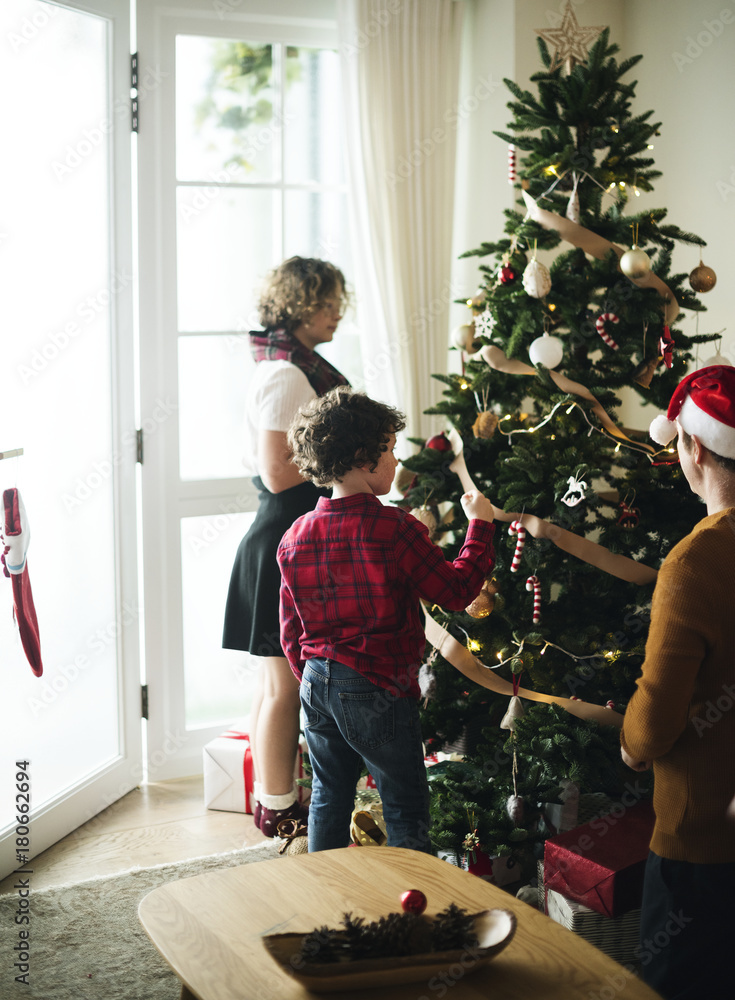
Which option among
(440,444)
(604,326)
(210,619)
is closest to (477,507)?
(440,444)

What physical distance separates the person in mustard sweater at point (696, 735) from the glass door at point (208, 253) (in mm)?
1851

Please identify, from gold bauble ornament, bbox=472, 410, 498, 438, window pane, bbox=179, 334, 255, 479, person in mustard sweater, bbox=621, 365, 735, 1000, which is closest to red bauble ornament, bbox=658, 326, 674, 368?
gold bauble ornament, bbox=472, 410, 498, 438

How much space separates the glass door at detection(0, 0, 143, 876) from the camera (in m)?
2.36

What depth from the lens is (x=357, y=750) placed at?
1779 millimetres

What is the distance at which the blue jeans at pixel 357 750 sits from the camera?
5.72 ft

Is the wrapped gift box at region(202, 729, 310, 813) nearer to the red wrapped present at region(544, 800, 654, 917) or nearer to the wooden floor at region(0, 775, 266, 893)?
the wooden floor at region(0, 775, 266, 893)

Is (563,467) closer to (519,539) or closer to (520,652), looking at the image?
(519,539)

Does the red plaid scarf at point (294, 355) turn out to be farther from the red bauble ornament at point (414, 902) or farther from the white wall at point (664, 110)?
the red bauble ornament at point (414, 902)

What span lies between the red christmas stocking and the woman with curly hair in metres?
0.51

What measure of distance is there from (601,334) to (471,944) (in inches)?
53.7

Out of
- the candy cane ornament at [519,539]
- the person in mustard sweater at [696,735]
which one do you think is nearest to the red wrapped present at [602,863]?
the person in mustard sweater at [696,735]

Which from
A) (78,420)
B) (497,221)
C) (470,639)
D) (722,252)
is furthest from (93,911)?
(722,252)

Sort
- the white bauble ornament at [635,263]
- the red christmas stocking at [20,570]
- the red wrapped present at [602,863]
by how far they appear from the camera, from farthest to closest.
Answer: the red christmas stocking at [20,570] → the white bauble ornament at [635,263] → the red wrapped present at [602,863]

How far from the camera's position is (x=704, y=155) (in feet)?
9.20
